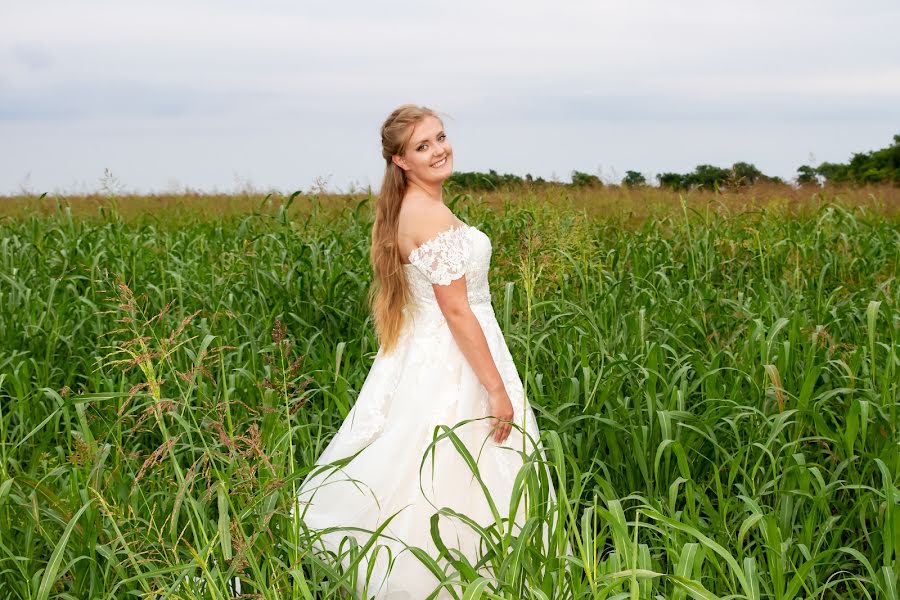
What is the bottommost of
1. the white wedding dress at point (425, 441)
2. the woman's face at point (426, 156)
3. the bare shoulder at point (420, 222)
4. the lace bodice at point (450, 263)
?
the white wedding dress at point (425, 441)

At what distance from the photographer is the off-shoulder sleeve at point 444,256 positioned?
10.4 feet

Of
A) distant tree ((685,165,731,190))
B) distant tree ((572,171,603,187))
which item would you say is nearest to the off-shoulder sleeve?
distant tree ((572,171,603,187))

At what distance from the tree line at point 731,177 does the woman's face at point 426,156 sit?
459cm

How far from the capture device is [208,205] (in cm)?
1163

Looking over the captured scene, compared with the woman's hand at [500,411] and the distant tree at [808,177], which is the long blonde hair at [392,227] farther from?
the distant tree at [808,177]

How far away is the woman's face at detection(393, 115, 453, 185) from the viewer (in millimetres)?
3402

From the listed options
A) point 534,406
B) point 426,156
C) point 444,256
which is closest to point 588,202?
point 534,406

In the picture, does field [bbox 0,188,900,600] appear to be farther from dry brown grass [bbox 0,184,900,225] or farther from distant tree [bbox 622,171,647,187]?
distant tree [bbox 622,171,647,187]

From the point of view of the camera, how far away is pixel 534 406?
142 inches

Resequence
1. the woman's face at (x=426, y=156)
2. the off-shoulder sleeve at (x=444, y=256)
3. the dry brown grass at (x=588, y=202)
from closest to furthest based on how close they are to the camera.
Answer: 1. the off-shoulder sleeve at (x=444, y=256)
2. the woman's face at (x=426, y=156)
3. the dry brown grass at (x=588, y=202)

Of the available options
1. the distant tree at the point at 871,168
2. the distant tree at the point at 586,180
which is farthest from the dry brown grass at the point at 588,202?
the distant tree at the point at 871,168

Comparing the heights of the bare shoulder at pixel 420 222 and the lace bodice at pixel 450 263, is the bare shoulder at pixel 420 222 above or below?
above

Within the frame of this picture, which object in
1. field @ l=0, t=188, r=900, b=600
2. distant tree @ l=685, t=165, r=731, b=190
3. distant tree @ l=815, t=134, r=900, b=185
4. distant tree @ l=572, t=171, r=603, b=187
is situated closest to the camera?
field @ l=0, t=188, r=900, b=600

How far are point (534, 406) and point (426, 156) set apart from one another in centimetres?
106
